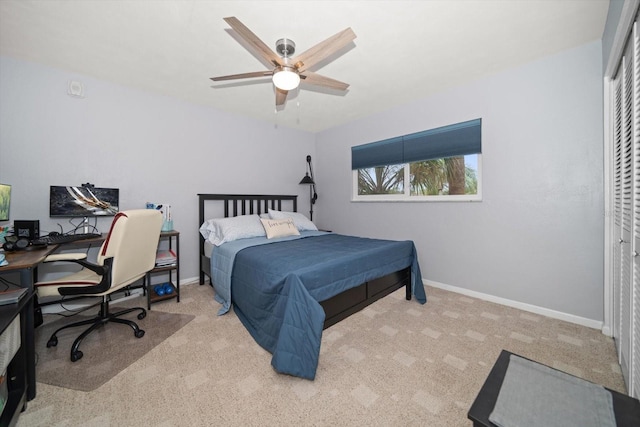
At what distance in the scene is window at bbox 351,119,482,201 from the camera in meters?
3.01

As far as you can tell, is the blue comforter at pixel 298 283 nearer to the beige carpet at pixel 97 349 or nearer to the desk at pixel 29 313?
the beige carpet at pixel 97 349

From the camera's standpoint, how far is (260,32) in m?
2.06

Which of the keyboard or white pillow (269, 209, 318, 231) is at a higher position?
white pillow (269, 209, 318, 231)

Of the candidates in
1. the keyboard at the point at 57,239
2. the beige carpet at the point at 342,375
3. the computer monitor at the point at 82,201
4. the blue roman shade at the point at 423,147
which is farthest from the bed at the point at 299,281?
the blue roman shade at the point at 423,147

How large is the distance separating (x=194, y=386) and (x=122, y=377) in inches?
20.1

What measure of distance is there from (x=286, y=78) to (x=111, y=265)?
195 centimetres

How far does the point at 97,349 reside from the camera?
196cm

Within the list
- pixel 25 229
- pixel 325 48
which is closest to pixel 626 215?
pixel 325 48

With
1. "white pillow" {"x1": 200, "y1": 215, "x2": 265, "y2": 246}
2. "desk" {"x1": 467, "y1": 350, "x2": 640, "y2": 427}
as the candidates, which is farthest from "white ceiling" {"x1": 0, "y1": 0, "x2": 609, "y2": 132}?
"desk" {"x1": 467, "y1": 350, "x2": 640, "y2": 427}

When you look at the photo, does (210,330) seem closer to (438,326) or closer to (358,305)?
(358,305)

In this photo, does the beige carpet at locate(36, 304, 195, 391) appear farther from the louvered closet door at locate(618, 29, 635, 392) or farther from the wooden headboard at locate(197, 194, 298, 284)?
the louvered closet door at locate(618, 29, 635, 392)

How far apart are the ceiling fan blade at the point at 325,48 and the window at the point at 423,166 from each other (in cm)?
197

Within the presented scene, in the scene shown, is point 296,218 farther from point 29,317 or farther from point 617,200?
point 617,200

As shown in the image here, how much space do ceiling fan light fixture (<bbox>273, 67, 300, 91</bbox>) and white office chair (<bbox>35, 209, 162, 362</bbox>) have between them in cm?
150
